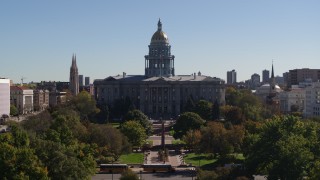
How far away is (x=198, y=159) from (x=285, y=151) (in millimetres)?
27979

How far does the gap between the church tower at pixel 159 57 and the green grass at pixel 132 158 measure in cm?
8733

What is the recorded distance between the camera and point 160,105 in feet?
514

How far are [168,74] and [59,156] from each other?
122231mm

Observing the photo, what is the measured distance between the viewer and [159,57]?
169500 millimetres

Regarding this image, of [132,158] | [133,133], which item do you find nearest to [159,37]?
[133,133]

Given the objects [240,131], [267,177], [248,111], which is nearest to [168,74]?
[248,111]

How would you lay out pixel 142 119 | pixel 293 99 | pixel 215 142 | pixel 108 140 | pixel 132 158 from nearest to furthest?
pixel 108 140
pixel 215 142
pixel 132 158
pixel 142 119
pixel 293 99

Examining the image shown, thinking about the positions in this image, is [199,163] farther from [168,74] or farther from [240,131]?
[168,74]

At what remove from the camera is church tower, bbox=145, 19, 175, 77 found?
170 m

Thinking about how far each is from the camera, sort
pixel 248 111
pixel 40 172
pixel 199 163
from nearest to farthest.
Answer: pixel 40 172 < pixel 199 163 < pixel 248 111

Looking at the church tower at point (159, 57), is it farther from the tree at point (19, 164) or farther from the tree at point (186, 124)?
the tree at point (19, 164)

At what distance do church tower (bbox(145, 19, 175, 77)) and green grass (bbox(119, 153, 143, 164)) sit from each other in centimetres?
8733

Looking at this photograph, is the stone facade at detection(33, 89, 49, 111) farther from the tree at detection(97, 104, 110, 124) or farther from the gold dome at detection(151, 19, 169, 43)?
the tree at detection(97, 104, 110, 124)

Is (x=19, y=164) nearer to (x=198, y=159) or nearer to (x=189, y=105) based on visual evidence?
(x=198, y=159)
